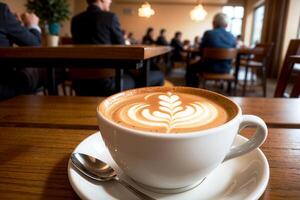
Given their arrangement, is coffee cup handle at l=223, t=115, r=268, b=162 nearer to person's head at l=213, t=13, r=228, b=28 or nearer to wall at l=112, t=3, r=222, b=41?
person's head at l=213, t=13, r=228, b=28

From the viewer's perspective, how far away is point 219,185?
0.24 metres

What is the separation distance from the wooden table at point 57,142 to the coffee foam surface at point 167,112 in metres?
0.08

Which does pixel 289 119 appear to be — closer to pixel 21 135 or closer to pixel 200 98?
pixel 200 98

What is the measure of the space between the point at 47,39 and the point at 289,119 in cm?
129

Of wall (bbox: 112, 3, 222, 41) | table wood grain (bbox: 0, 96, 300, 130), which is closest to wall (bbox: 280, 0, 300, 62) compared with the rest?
table wood grain (bbox: 0, 96, 300, 130)

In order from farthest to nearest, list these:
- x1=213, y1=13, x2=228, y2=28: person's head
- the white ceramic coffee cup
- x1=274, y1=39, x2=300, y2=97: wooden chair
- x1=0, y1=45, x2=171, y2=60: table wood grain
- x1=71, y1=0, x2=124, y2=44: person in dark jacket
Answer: x1=213, y1=13, x2=228, y2=28: person's head
x1=71, y1=0, x2=124, y2=44: person in dark jacket
x1=274, y1=39, x2=300, y2=97: wooden chair
x1=0, y1=45, x2=171, y2=60: table wood grain
the white ceramic coffee cup

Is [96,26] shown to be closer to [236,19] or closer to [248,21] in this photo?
[248,21]

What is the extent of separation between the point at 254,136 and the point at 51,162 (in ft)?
0.75

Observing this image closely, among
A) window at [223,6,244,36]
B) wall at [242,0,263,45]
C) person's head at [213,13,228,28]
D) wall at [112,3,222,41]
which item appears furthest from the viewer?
wall at [112,3,222,41]

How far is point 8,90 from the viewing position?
1.16m

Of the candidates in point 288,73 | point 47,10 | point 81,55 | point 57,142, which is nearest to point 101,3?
point 47,10

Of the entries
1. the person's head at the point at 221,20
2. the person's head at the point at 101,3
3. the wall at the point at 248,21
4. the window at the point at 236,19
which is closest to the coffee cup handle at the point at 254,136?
the person's head at the point at 101,3

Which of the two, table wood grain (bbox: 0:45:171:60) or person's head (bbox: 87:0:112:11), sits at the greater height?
person's head (bbox: 87:0:112:11)

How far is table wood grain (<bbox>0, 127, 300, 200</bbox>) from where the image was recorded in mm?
230
